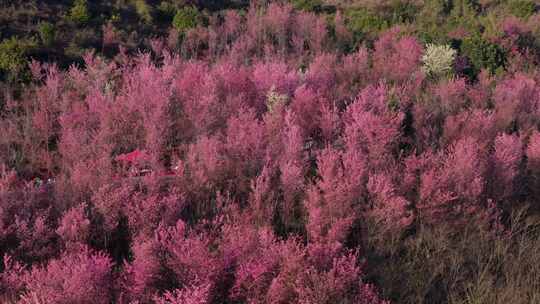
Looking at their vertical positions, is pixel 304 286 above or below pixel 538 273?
above

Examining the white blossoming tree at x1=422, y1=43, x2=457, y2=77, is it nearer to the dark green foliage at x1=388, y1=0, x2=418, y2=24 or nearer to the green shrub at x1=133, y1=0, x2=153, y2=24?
the dark green foliage at x1=388, y1=0, x2=418, y2=24

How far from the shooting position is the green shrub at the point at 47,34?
41.9ft

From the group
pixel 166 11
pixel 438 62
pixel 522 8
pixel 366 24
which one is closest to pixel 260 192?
pixel 438 62

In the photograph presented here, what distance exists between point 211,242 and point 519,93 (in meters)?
8.13

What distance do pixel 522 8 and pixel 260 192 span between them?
65.0 feet

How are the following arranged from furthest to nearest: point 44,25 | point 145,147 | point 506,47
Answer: point 506,47 < point 44,25 < point 145,147

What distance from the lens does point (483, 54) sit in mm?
14383

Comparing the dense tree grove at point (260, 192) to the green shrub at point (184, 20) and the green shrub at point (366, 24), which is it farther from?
the green shrub at point (366, 24)

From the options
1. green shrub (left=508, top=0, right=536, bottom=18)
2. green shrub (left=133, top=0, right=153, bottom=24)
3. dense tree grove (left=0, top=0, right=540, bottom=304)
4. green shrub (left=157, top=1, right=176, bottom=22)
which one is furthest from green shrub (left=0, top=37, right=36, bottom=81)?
green shrub (left=508, top=0, right=536, bottom=18)

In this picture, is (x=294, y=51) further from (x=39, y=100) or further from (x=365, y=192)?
(x=365, y=192)

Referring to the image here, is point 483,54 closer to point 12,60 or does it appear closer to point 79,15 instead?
point 79,15

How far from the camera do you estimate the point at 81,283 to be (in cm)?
326

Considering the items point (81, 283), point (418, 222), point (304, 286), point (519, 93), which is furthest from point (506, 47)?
point (81, 283)

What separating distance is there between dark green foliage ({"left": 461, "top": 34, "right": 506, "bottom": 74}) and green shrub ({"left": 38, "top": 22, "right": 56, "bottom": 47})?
11861 millimetres
